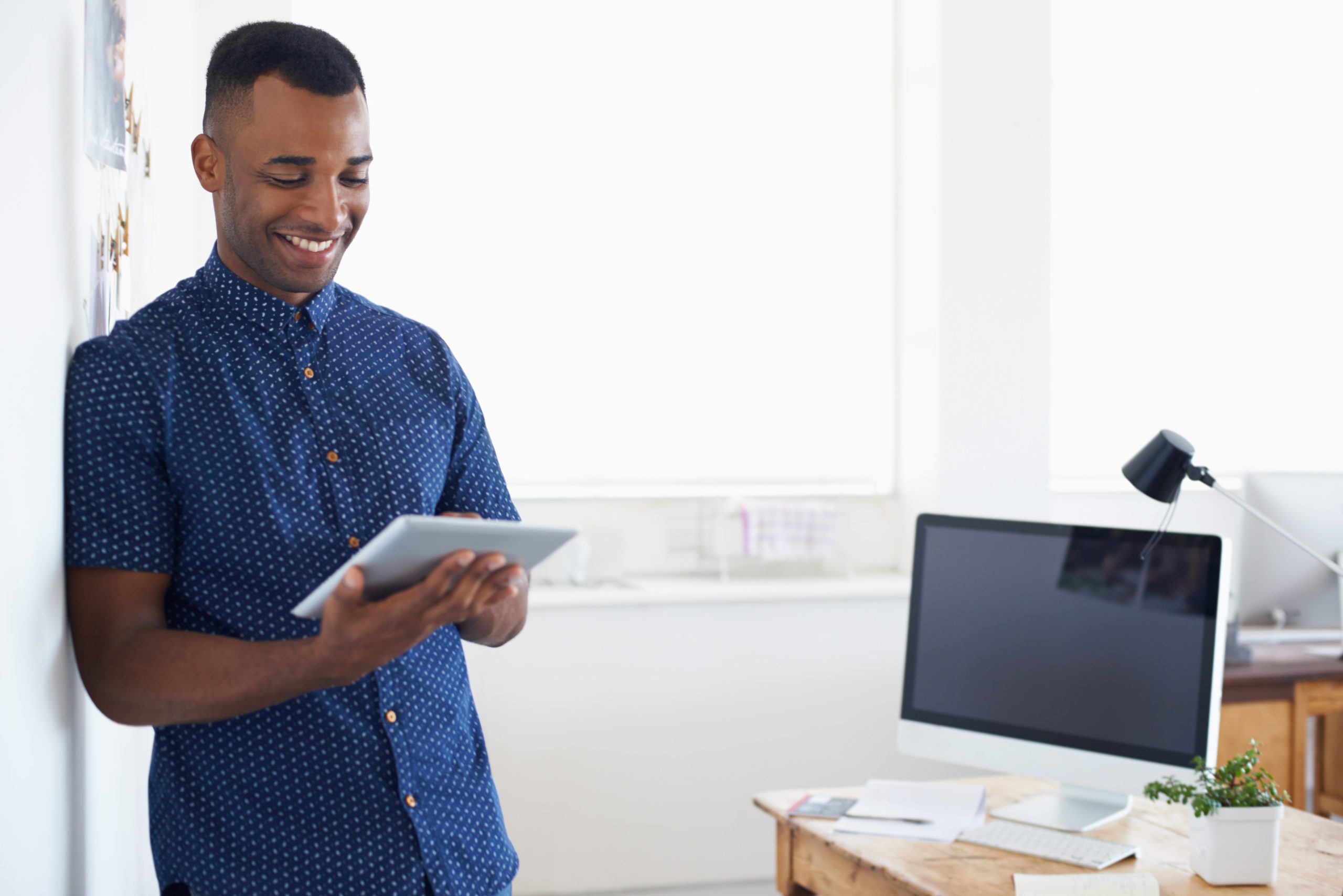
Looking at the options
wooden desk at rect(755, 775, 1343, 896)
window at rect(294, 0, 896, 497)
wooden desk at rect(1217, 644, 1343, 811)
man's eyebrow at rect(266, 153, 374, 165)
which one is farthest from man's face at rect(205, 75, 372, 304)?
wooden desk at rect(1217, 644, 1343, 811)

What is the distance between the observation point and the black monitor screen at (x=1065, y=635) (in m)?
1.94

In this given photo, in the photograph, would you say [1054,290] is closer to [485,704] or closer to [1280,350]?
[1280,350]

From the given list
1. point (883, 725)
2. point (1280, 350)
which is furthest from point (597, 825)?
point (1280, 350)

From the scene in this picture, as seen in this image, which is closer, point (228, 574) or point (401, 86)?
point (228, 574)

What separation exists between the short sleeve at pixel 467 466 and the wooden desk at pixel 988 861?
832 millimetres

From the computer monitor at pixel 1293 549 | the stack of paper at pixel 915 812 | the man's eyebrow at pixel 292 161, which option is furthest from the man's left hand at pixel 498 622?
the computer monitor at pixel 1293 549

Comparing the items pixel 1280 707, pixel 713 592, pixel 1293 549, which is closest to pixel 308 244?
pixel 713 592

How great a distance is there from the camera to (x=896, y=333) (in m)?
3.77

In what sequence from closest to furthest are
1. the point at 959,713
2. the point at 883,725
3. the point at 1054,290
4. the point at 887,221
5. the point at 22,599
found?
1. the point at 22,599
2. the point at 959,713
3. the point at 883,725
4. the point at 887,221
5. the point at 1054,290

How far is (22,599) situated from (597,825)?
2364mm

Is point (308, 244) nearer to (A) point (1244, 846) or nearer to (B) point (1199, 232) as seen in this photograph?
(A) point (1244, 846)

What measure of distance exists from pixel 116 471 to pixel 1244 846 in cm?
154

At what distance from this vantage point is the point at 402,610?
101cm

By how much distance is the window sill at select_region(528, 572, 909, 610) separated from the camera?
315 centimetres
